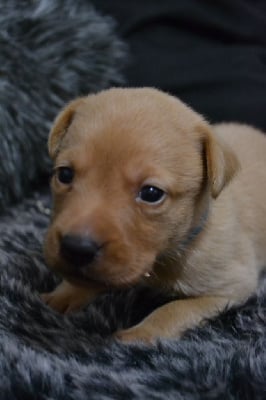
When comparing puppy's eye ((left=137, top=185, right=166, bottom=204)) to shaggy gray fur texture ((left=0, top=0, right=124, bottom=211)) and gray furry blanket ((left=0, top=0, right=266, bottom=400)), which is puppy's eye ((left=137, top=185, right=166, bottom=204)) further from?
shaggy gray fur texture ((left=0, top=0, right=124, bottom=211))

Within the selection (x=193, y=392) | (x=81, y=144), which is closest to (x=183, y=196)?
(x=81, y=144)

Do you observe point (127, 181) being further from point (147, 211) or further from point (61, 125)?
point (61, 125)

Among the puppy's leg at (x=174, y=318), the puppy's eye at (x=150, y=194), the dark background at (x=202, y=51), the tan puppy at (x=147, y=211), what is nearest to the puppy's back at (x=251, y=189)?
the tan puppy at (x=147, y=211)

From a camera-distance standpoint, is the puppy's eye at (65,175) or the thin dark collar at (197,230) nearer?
the puppy's eye at (65,175)

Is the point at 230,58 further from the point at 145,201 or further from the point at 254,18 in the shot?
the point at 145,201

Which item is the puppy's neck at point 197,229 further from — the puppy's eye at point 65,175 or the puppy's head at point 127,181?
the puppy's eye at point 65,175

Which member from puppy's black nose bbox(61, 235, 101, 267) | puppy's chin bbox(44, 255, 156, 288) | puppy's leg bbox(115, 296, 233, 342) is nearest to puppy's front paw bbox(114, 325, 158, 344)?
puppy's leg bbox(115, 296, 233, 342)
